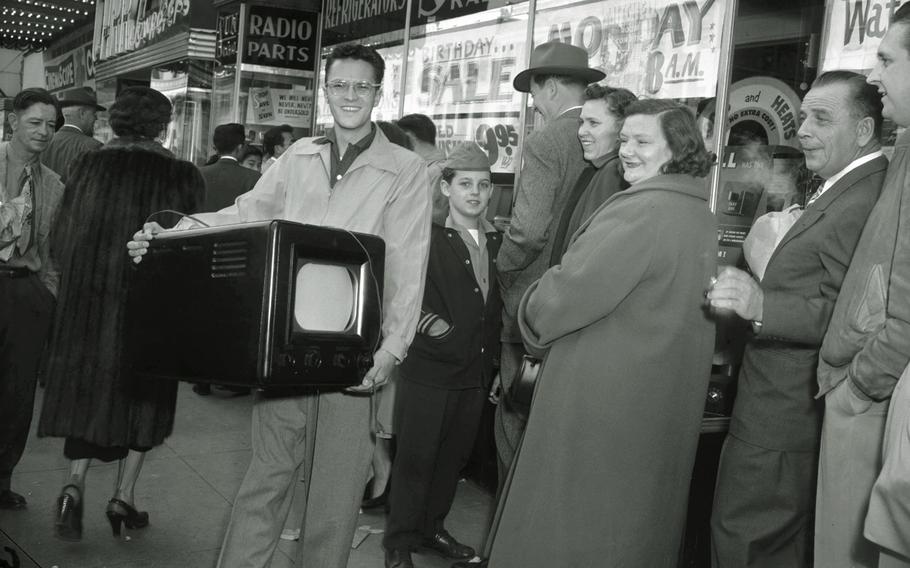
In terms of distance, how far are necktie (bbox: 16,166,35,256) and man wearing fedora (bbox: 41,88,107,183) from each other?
3.12m

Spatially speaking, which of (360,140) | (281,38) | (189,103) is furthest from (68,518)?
(189,103)

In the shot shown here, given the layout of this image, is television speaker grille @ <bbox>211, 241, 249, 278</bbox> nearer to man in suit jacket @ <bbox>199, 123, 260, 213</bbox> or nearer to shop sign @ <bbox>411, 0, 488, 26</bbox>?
shop sign @ <bbox>411, 0, 488, 26</bbox>

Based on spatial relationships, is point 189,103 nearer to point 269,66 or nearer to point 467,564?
point 269,66

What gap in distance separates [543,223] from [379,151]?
3.27ft

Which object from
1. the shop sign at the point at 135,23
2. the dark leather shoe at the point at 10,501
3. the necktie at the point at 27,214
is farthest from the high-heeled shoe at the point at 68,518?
the shop sign at the point at 135,23

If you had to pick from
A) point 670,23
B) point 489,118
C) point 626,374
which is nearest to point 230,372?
point 626,374

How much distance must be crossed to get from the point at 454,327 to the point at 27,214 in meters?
2.23

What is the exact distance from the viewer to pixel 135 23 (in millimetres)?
15984

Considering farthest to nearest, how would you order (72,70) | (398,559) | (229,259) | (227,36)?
(72,70) < (227,36) < (398,559) < (229,259)

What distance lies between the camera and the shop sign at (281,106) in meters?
10.5

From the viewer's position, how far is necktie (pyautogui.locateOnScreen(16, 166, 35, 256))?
4859 mm

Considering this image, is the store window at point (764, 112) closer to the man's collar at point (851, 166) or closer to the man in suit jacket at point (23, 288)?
the man's collar at point (851, 166)

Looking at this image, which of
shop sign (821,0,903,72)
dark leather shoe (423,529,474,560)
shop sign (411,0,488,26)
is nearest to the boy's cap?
shop sign (821,0,903,72)

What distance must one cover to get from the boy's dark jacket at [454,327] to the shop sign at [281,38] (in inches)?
244
